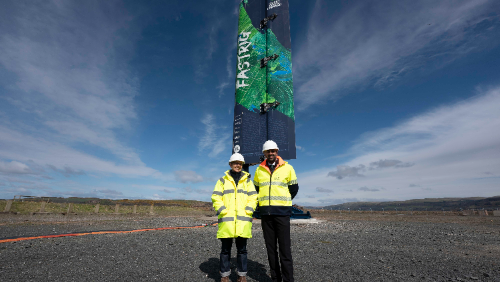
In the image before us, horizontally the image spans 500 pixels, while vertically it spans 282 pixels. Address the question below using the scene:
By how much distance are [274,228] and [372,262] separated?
322 centimetres

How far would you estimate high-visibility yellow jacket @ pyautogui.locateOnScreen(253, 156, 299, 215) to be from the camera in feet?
13.2

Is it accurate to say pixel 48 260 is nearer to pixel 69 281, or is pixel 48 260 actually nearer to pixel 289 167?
pixel 69 281

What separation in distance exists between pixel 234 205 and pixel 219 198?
299 millimetres

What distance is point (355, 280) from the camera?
431cm

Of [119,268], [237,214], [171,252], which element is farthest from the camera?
[171,252]

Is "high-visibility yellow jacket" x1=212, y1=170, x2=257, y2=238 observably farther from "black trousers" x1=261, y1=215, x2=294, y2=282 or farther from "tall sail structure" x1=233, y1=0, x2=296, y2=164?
"tall sail structure" x1=233, y1=0, x2=296, y2=164

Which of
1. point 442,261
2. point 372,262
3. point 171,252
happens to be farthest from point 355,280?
point 171,252

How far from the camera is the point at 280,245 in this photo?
3.97 metres

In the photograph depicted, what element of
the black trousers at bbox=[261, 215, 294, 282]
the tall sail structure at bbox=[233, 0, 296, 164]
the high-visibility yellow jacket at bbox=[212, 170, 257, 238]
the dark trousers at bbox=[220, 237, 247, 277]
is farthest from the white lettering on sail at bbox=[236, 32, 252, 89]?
the dark trousers at bbox=[220, 237, 247, 277]

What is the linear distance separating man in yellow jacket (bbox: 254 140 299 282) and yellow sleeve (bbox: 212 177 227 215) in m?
0.69

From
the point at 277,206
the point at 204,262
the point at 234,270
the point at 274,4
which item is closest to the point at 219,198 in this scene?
the point at 277,206

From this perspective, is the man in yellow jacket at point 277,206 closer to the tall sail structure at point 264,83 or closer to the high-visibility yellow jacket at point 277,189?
the high-visibility yellow jacket at point 277,189

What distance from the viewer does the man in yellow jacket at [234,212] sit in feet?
13.0

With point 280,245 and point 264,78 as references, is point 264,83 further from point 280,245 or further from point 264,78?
point 280,245
